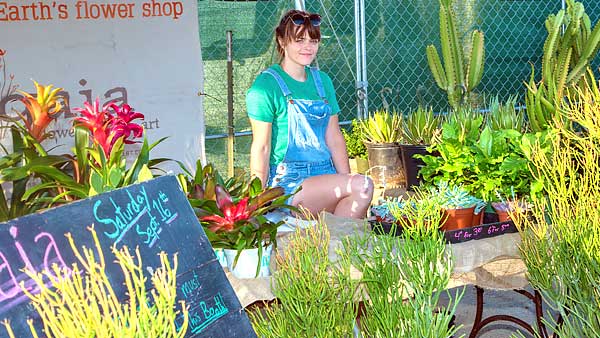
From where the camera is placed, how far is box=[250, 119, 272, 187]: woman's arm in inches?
143

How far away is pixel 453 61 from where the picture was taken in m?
7.12

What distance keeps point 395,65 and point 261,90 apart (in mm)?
3643

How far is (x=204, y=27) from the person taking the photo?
5863mm

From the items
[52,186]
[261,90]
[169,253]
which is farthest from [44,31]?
[169,253]

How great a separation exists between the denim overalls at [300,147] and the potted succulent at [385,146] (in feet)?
6.53

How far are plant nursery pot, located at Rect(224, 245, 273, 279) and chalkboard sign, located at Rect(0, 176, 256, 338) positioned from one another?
1.99 feet

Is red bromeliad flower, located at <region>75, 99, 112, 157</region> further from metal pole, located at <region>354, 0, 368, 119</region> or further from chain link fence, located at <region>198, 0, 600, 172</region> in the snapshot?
metal pole, located at <region>354, 0, 368, 119</region>

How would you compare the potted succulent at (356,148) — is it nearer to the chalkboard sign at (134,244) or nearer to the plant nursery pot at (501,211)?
the plant nursery pot at (501,211)

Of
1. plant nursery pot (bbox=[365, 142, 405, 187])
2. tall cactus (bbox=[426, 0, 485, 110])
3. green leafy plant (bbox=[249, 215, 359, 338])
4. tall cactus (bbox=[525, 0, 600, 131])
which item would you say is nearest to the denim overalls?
green leafy plant (bbox=[249, 215, 359, 338])

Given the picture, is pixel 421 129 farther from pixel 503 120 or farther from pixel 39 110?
pixel 39 110

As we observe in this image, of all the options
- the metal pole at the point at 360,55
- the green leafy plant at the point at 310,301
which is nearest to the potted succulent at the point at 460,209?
the green leafy plant at the point at 310,301

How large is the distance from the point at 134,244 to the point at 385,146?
4.36 metres

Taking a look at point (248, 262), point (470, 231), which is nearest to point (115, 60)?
point (248, 262)

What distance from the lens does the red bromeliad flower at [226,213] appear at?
239 centimetres
